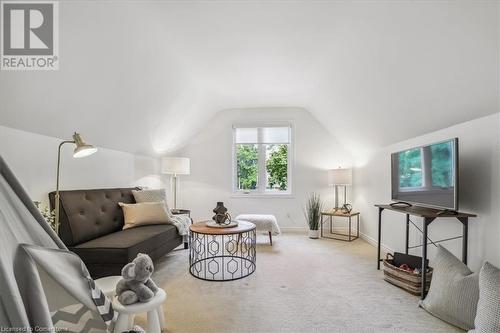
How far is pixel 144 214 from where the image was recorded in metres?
3.07

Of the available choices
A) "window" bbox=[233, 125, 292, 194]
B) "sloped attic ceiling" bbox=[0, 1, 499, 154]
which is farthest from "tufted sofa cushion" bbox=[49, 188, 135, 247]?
"window" bbox=[233, 125, 292, 194]

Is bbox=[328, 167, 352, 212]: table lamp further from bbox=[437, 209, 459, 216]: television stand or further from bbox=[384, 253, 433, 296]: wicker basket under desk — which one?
bbox=[437, 209, 459, 216]: television stand

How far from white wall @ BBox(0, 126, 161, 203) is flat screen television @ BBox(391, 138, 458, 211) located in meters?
3.49

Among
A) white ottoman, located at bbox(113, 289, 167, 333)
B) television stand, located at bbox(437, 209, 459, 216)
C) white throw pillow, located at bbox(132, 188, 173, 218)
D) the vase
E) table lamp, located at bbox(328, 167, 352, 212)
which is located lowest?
the vase

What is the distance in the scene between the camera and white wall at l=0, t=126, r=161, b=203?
7.03ft

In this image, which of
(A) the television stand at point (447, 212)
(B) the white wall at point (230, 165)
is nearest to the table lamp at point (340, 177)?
(B) the white wall at point (230, 165)

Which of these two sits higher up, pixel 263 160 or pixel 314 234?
pixel 263 160

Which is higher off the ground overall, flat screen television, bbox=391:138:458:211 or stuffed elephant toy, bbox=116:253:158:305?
flat screen television, bbox=391:138:458:211

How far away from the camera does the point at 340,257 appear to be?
3312 mm

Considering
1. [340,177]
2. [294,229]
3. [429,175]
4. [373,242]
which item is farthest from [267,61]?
[294,229]

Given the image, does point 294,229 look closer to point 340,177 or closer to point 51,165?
point 340,177

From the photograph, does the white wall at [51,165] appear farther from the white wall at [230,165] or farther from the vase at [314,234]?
the vase at [314,234]

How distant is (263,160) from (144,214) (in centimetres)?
269

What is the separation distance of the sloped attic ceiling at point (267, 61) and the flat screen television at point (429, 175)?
346 millimetres
